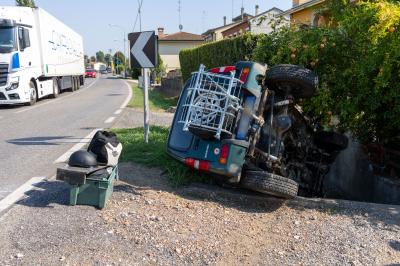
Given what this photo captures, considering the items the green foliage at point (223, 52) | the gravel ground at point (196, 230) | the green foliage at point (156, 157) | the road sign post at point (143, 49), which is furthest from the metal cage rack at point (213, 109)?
the green foliage at point (223, 52)

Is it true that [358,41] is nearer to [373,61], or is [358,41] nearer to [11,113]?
[373,61]

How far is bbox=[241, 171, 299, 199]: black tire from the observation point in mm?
4555

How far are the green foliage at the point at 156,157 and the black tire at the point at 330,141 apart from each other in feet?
5.84

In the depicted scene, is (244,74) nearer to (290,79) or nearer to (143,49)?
(290,79)

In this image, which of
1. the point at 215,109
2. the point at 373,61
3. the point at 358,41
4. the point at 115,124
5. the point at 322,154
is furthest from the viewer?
the point at 115,124

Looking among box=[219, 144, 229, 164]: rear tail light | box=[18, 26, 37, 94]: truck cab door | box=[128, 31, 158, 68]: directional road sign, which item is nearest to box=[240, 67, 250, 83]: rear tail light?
box=[219, 144, 229, 164]: rear tail light

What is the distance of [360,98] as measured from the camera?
17.8 feet

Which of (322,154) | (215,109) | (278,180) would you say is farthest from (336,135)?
(215,109)

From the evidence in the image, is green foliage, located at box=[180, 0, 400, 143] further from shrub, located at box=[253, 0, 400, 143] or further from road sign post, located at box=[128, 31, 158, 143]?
road sign post, located at box=[128, 31, 158, 143]

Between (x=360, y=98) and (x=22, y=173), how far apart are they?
504 centimetres

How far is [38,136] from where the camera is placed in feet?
31.4

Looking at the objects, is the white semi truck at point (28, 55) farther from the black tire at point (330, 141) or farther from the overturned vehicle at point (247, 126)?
the black tire at point (330, 141)

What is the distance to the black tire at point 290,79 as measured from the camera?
4977 millimetres

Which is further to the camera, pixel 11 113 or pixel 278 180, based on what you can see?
pixel 11 113
